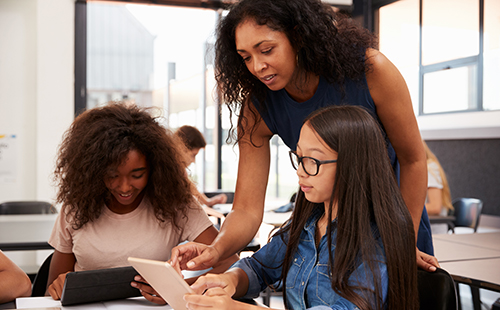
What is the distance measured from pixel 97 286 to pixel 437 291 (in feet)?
2.73

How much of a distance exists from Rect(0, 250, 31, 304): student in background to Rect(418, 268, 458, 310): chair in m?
1.07

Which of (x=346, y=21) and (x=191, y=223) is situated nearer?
(x=346, y=21)

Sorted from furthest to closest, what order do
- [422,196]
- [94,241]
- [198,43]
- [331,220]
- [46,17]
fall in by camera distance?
[198,43]
[46,17]
[94,241]
[422,196]
[331,220]

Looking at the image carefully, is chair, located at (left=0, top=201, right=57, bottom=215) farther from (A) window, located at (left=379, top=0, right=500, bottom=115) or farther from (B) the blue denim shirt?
(A) window, located at (left=379, top=0, right=500, bottom=115)

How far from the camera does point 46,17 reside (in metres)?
4.31

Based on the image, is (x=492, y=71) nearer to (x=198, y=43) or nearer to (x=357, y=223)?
(x=198, y=43)

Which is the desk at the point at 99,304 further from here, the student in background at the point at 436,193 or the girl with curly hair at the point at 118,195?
the student in background at the point at 436,193

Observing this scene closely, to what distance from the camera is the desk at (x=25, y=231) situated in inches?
91.0

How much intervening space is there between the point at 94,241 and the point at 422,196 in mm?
1093

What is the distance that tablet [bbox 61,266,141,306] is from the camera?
1.14m

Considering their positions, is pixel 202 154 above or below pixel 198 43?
below

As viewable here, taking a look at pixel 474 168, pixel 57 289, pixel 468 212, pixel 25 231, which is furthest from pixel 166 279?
pixel 474 168

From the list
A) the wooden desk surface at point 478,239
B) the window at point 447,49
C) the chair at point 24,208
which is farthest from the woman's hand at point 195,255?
the window at point 447,49

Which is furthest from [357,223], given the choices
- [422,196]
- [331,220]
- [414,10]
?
[414,10]
